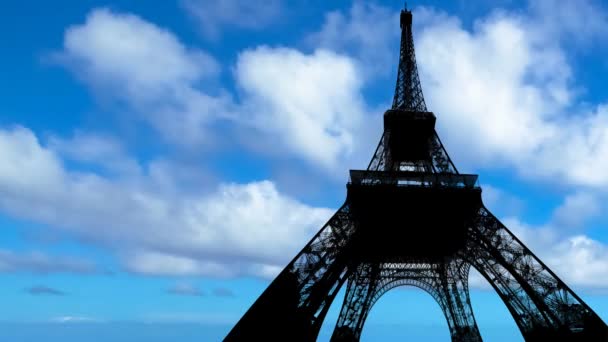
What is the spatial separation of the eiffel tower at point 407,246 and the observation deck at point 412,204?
0.07 m

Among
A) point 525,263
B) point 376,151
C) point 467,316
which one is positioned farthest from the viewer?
point 467,316

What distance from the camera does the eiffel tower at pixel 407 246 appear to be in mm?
27562

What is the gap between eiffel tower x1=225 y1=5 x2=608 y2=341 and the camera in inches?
1085

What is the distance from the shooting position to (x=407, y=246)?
3947 centimetres

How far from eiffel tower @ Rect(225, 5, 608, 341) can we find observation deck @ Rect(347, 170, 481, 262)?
2.9 inches

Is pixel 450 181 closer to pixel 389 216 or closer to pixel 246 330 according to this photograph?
pixel 389 216

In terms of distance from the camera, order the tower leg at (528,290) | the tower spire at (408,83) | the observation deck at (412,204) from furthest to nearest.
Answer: the tower spire at (408,83)
the observation deck at (412,204)
the tower leg at (528,290)

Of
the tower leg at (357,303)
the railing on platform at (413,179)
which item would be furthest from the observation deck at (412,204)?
the tower leg at (357,303)

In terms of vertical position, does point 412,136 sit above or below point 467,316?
above

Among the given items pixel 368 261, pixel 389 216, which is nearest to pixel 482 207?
pixel 389 216

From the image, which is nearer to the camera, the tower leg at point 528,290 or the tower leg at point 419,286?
the tower leg at point 528,290

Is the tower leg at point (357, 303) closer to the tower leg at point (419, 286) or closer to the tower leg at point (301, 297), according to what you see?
the tower leg at point (419, 286)

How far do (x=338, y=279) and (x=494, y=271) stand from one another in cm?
1104

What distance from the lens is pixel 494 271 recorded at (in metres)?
31.0
